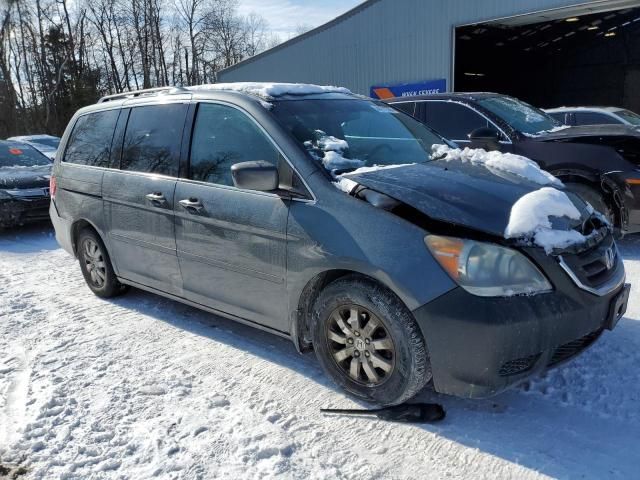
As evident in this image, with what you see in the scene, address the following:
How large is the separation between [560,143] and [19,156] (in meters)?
8.94

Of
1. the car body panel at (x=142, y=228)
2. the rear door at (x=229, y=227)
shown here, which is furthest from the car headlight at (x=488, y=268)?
the car body panel at (x=142, y=228)

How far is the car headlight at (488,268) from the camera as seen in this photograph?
2504mm

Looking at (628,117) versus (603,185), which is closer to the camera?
(603,185)

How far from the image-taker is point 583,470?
94.4 inches

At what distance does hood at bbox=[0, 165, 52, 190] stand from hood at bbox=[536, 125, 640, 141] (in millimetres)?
7474

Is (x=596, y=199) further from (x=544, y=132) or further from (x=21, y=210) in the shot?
(x=21, y=210)

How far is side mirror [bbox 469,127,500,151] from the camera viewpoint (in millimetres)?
6062

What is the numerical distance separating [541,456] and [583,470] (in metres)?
0.18

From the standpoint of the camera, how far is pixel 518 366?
8.46ft

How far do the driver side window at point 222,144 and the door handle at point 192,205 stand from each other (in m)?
0.16

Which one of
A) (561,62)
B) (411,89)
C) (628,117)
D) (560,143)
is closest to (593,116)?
(628,117)

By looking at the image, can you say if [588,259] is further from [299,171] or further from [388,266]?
[299,171]

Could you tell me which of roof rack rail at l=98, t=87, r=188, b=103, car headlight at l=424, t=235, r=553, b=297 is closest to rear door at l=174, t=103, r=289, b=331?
roof rack rail at l=98, t=87, r=188, b=103

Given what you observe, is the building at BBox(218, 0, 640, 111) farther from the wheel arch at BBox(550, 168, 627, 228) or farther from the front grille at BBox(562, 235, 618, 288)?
the front grille at BBox(562, 235, 618, 288)
